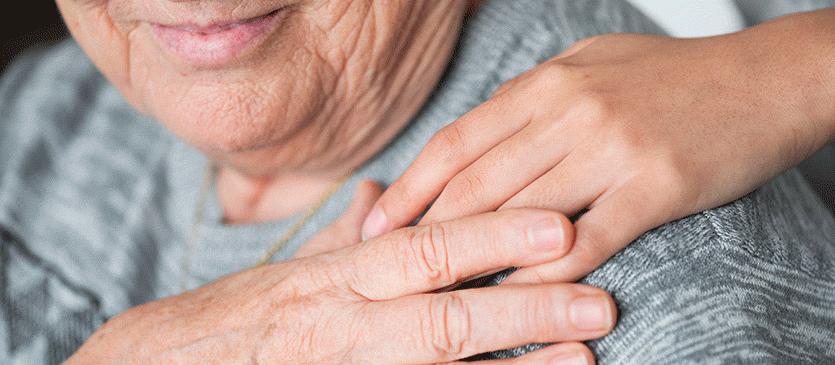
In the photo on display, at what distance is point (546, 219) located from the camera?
576 millimetres

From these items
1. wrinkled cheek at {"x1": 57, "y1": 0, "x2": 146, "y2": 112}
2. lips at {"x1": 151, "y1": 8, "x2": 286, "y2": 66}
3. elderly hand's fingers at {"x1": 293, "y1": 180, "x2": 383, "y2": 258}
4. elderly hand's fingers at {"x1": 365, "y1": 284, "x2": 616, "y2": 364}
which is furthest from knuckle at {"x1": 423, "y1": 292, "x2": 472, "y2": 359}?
wrinkled cheek at {"x1": 57, "y1": 0, "x2": 146, "y2": 112}

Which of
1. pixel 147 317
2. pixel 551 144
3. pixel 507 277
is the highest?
pixel 551 144

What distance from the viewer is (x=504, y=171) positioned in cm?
66

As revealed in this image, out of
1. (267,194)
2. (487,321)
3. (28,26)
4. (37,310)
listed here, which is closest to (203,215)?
(267,194)

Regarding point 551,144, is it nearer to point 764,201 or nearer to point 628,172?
point 628,172

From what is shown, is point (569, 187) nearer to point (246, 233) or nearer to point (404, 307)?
point (404, 307)

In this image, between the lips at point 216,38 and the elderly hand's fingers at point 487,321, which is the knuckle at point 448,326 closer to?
the elderly hand's fingers at point 487,321

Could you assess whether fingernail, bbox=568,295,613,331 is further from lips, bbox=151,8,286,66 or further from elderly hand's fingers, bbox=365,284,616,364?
lips, bbox=151,8,286,66

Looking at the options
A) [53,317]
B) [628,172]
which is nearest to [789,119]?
[628,172]

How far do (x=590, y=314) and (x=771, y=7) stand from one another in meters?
1.09

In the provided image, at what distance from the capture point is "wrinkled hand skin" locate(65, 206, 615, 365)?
57 cm

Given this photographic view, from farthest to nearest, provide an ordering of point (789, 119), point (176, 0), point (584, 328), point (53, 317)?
point (53, 317) < point (176, 0) < point (789, 119) < point (584, 328)

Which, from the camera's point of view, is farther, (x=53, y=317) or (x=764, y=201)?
(x=53, y=317)

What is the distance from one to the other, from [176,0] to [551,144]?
508mm
